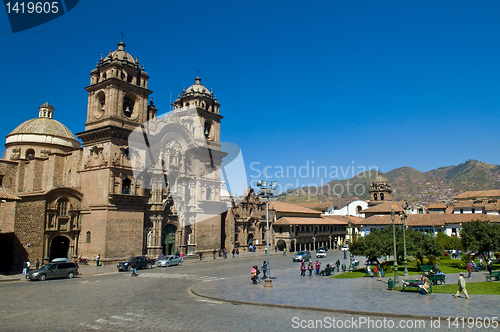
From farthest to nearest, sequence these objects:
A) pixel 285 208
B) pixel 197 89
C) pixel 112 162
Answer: pixel 285 208, pixel 197 89, pixel 112 162

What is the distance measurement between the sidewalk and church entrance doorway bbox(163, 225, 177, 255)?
72.1ft

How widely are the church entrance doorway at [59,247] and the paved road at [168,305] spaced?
1236 centimetres

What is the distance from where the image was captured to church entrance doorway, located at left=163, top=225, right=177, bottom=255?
4559 cm

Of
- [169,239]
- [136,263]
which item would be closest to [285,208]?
[169,239]

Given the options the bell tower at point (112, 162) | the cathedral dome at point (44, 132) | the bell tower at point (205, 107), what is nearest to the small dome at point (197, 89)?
the bell tower at point (205, 107)

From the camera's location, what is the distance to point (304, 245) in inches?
2608

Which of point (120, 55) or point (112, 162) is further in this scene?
point (120, 55)

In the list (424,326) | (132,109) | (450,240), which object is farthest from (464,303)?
(132,109)

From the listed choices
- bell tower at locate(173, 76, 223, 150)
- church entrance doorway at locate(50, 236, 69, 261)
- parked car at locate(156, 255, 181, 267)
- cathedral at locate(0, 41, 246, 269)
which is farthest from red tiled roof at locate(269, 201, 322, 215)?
church entrance doorway at locate(50, 236, 69, 261)

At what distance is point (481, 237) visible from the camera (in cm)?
3195

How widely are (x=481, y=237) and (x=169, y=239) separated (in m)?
33.6

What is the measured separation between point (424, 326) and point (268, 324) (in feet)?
17.9

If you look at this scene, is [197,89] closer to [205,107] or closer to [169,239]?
[205,107]

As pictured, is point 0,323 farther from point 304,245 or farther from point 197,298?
point 304,245
